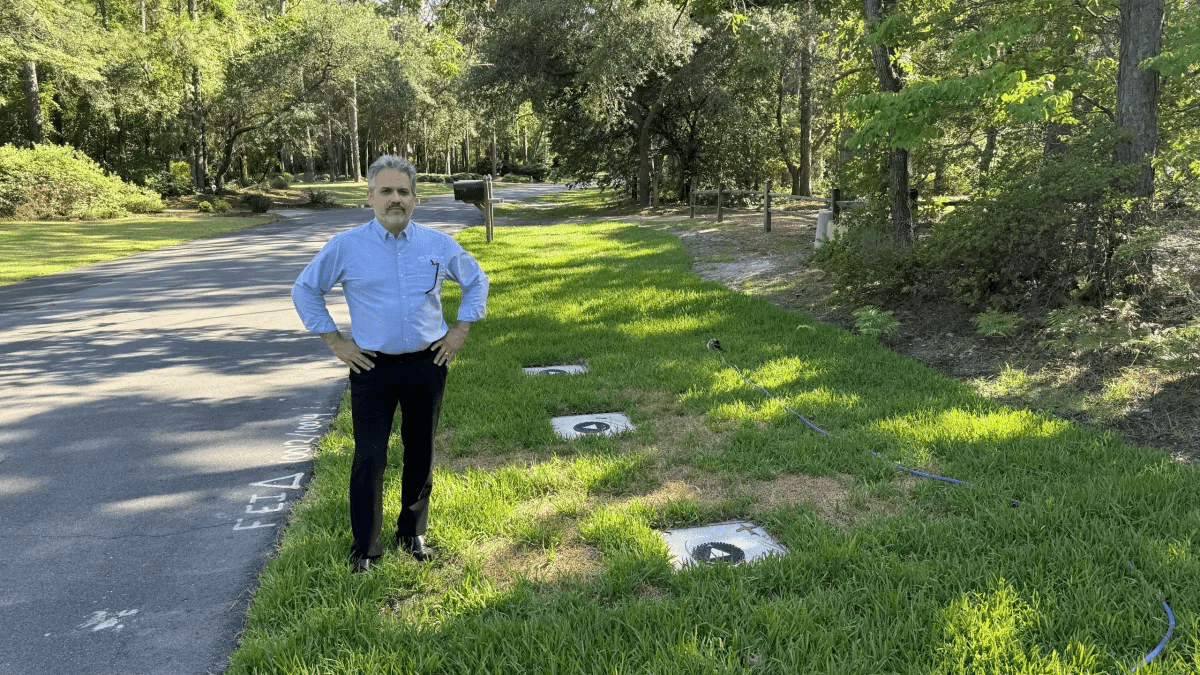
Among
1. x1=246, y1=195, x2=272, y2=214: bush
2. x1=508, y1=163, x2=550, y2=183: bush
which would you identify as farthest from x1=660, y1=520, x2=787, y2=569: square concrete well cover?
x1=508, y1=163, x2=550, y2=183: bush

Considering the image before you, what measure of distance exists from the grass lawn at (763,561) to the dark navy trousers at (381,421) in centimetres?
24

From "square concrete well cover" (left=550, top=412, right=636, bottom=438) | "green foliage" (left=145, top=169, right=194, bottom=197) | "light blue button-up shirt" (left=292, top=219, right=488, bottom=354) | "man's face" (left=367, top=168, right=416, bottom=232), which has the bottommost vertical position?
"square concrete well cover" (left=550, top=412, right=636, bottom=438)

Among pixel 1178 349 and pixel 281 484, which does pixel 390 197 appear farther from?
pixel 1178 349

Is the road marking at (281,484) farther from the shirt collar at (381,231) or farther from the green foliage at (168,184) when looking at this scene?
the green foliage at (168,184)

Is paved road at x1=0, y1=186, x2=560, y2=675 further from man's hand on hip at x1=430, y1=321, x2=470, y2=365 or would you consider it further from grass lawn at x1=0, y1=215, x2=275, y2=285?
grass lawn at x1=0, y1=215, x2=275, y2=285

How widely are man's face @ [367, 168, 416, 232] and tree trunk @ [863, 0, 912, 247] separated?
8015mm

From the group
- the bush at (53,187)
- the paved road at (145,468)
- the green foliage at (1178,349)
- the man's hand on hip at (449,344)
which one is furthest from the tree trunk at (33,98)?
the green foliage at (1178,349)

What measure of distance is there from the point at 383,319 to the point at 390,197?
49 cm

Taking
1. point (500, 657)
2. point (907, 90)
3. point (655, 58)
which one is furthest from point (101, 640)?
point (655, 58)

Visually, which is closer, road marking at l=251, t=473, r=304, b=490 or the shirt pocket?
the shirt pocket

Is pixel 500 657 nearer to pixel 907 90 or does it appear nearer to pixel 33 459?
pixel 33 459

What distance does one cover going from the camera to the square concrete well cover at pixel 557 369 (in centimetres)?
655

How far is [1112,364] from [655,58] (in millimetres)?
16923

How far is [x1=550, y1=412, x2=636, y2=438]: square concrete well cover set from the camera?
5121mm
